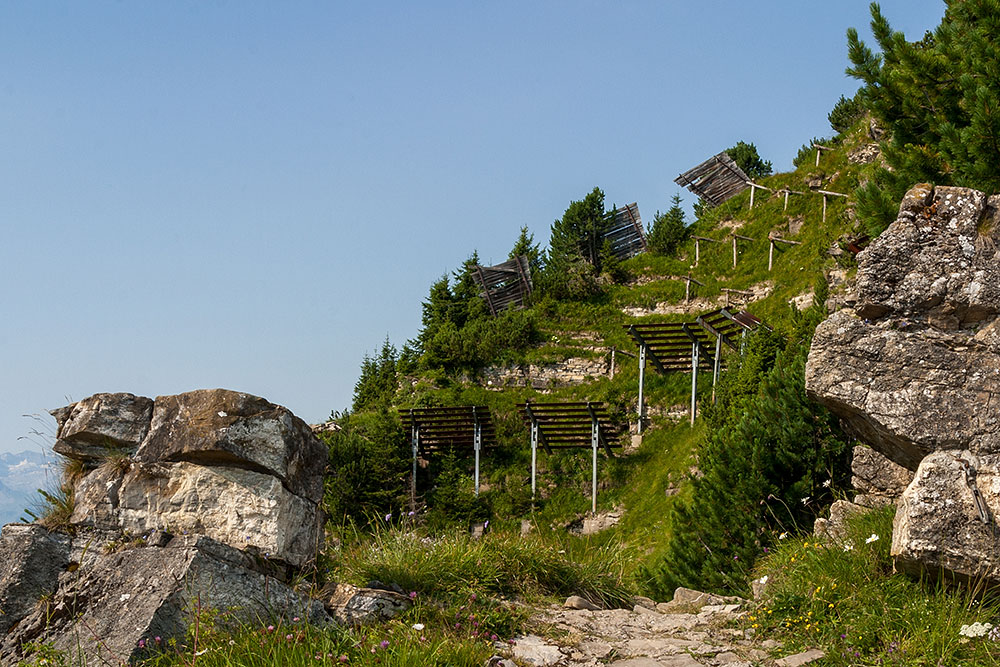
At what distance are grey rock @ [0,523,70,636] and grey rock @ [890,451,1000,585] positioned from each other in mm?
6311

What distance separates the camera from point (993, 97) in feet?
31.9

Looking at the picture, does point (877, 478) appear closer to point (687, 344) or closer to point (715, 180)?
point (687, 344)

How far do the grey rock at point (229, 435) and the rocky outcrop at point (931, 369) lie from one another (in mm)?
4687

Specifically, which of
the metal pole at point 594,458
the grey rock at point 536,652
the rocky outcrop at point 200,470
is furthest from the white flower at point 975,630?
the metal pole at point 594,458

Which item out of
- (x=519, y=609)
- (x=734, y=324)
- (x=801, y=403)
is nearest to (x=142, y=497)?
(x=519, y=609)

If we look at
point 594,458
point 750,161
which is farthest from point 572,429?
point 750,161

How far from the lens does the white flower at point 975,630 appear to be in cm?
580

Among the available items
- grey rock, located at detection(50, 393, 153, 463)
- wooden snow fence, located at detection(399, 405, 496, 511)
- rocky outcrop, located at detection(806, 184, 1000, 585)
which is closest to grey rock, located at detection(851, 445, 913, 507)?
→ rocky outcrop, located at detection(806, 184, 1000, 585)

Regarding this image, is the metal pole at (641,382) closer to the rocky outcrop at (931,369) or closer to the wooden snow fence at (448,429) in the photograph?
the wooden snow fence at (448,429)

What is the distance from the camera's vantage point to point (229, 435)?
20.9ft

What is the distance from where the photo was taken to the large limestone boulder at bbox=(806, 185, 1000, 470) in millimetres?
→ 7133

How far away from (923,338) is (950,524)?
176 centimetres

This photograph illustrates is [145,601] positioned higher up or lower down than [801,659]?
higher up

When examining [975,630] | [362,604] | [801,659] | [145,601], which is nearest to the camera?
[145,601]
